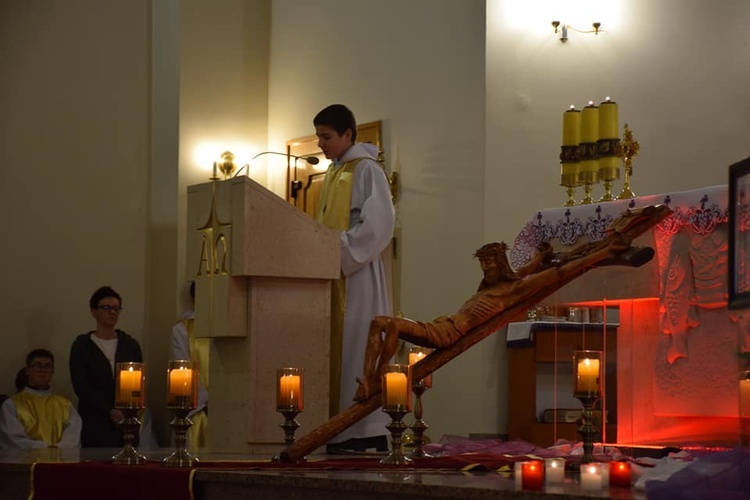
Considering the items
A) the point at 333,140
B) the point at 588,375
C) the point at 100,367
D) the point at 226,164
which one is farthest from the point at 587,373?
the point at 226,164

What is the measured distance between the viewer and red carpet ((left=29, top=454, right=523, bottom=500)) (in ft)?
15.0

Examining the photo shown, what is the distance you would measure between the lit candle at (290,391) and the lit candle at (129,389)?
62 centimetres

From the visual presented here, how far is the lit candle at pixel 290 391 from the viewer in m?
5.29

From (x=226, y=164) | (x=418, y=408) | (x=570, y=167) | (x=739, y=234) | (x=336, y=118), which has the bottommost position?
(x=418, y=408)

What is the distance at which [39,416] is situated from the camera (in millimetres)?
8773

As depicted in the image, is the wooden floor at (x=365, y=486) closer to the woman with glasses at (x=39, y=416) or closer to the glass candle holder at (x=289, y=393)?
the glass candle holder at (x=289, y=393)

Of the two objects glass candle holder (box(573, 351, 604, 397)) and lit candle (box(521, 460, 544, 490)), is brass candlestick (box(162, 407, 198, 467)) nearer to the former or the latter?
glass candle holder (box(573, 351, 604, 397))

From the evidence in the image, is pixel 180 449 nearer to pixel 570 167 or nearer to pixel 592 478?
pixel 592 478

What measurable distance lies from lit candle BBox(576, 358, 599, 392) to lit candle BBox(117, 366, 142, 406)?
1767mm

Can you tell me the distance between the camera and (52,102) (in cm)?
1042

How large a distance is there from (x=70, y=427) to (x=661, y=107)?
4.84 meters

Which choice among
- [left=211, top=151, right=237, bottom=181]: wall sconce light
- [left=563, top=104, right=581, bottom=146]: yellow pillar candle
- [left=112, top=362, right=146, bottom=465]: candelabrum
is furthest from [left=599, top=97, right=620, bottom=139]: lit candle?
[left=211, top=151, right=237, bottom=181]: wall sconce light

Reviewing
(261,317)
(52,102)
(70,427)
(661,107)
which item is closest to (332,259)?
(261,317)

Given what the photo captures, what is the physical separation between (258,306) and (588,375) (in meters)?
2.19
